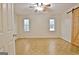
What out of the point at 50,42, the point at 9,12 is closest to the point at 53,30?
the point at 50,42

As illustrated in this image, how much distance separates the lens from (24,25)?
1.67m

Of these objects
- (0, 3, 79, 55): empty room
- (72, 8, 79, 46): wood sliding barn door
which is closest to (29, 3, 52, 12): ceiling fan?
(0, 3, 79, 55): empty room

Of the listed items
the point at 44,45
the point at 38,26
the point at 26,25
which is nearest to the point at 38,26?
the point at 38,26

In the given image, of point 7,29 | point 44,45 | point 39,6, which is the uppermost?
point 39,6

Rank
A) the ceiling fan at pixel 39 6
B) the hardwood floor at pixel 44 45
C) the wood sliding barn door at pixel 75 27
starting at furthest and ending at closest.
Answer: the hardwood floor at pixel 44 45 < the wood sliding barn door at pixel 75 27 < the ceiling fan at pixel 39 6

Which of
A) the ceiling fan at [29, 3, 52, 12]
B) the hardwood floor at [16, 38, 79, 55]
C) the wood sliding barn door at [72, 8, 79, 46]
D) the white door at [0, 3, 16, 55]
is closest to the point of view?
the ceiling fan at [29, 3, 52, 12]

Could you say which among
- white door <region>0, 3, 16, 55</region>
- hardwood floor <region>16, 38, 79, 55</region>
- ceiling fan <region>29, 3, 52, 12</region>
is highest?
ceiling fan <region>29, 3, 52, 12</region>

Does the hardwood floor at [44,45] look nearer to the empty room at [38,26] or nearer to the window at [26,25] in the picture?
the empty room at [38,26]

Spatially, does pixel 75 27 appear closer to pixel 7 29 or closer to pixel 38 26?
pixel 38 26

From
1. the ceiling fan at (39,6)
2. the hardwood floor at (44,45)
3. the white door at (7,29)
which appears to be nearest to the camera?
the ceiling fan at (39,6)

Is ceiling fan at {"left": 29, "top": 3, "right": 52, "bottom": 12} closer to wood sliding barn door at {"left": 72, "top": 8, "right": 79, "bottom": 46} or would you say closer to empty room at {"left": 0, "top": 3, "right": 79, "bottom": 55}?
empty room at {"left": 0, "top": 3, "right": 79, "bottom": 55}

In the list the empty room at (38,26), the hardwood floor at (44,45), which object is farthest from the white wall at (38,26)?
the hardwood floor at (44,45)

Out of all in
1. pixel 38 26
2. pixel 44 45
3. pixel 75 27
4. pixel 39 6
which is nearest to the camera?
pixel 39 6

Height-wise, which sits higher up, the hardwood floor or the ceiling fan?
the ceiling fan
